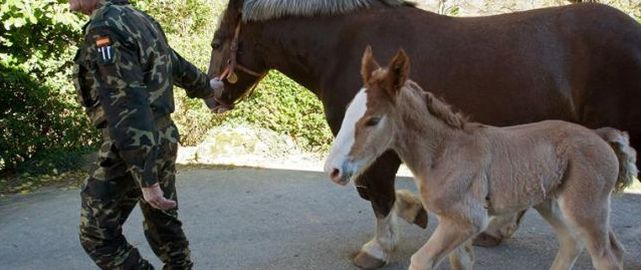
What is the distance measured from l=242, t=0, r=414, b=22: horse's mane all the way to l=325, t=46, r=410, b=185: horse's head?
1.36m

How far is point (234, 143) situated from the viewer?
819 cm

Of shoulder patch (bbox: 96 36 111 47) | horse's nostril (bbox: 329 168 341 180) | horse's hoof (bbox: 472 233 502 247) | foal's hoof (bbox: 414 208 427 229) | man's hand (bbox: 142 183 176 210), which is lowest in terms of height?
horse's hoof (bbox: 472 233 502 247)

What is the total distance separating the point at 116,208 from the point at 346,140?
1.24 meters

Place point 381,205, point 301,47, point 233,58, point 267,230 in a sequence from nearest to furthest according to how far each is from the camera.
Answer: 1. point 381,205
2. point 301,47
3. point 233,58
4. point 267,230

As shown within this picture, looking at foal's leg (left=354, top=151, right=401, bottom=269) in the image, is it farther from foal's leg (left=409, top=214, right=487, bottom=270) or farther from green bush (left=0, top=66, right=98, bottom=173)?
green bush (left=0, top=66, right=98, bottom=173)

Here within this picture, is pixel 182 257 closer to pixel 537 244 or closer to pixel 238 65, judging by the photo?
pixel 238 65

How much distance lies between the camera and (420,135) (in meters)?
3.00

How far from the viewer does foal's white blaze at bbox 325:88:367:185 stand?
274 cm

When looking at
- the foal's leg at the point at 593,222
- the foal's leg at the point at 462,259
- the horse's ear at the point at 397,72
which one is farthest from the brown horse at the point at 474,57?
the horse's ear at the point at 397,72

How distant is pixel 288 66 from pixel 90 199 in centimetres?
182

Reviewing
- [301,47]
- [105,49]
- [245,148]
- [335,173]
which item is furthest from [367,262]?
[245,148]

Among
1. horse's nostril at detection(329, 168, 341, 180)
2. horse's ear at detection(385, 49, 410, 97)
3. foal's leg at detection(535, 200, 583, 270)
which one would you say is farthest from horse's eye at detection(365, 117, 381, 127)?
foal's leg at detection(535, 200, 583, 270)

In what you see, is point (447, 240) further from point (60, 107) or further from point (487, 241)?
point (60, 107)

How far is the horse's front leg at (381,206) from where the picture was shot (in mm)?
3934
